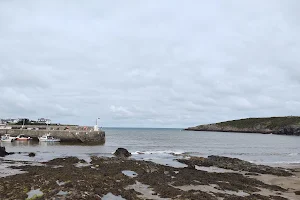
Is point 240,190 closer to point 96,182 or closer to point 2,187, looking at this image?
point 96,182

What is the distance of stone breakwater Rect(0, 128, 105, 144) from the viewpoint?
79250 millimetres

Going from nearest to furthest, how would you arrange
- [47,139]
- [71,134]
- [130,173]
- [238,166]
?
1. [130,173]
2. [238,166]
3. [47,139]
4. [71,134]

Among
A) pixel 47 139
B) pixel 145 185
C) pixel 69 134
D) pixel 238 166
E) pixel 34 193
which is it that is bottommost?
pixel 238 166

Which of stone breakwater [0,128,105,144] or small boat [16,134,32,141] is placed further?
small boat [16,134,32,141]

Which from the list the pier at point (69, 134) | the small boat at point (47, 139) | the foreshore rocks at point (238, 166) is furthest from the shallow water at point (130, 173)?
the small boat at point (47, 139)

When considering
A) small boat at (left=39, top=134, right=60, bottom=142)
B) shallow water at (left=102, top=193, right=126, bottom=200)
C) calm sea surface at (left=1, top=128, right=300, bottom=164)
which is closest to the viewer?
shallow water at (left=102, top=193, right=126, bottom=200)

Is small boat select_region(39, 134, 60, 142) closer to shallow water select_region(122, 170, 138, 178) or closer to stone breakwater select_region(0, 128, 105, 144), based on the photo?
stone breakwater select_region(0, 128, 105, 144)

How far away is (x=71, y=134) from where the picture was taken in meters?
80.5

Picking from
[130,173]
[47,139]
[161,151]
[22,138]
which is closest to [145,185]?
[130,173]

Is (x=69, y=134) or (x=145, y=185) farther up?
(x=69, y=134)

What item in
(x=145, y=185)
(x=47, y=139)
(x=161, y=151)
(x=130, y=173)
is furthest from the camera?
(x=47, y=139)

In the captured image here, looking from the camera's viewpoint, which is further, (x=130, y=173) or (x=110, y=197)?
(x=130, y=173)

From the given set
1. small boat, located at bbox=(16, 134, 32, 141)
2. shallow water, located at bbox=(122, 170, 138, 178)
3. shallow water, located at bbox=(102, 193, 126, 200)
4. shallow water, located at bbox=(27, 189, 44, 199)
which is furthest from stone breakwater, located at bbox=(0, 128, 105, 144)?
shallow water, located at bbox=(102, 193, 126, 200)

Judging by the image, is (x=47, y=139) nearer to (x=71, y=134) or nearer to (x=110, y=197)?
(x=71, y=134)
